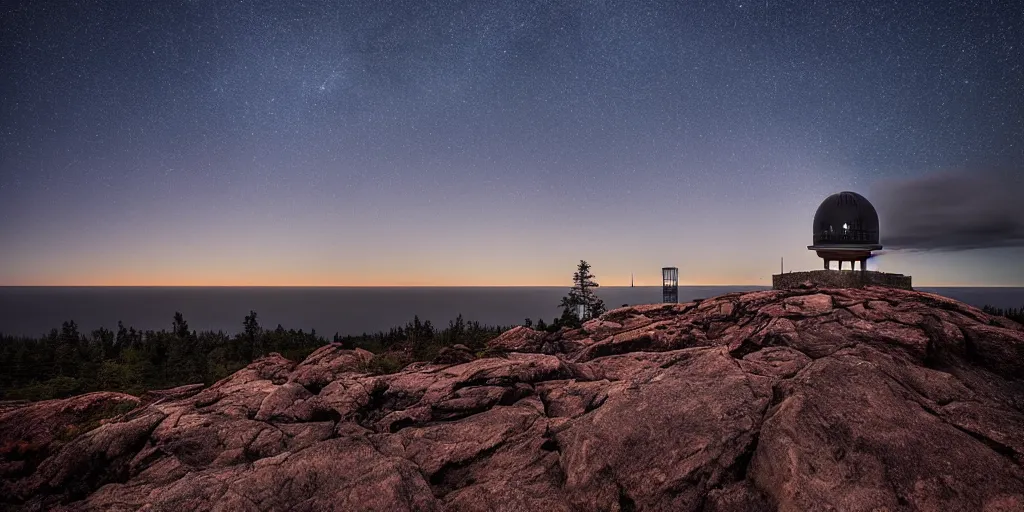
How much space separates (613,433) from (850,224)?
3749cm

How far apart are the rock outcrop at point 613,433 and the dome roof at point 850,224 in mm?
16289

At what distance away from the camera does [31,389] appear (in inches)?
1395

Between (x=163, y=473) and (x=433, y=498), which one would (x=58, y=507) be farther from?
(x=433, y=498)

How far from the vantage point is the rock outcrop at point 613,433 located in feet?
34.2

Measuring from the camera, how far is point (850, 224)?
119ft

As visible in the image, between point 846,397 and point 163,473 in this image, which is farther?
point 163,473

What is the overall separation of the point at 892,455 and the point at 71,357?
255 feet

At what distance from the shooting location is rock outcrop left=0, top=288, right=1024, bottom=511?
1042 cm

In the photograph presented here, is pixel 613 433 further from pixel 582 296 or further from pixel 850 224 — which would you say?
pixel 582 296

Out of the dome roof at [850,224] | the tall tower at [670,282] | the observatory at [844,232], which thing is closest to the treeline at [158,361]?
the tall tower at [670,282]

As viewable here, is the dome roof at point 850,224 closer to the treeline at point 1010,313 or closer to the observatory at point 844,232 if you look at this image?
the observatory at point 844,232

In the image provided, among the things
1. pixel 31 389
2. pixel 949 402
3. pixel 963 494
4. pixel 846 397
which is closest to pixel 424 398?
pixel 846 397

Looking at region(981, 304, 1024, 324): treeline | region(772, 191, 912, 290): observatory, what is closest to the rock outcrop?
region(981, 304, 1024, 324): treeline

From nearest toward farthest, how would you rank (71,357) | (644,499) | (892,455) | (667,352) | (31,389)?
(892,455) < (644,499) < (667,352) < (31,389) < (71,357)
